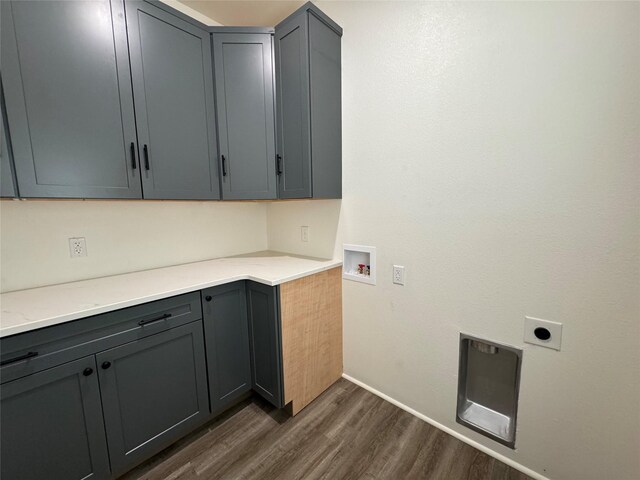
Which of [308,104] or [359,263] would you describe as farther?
[359,263]

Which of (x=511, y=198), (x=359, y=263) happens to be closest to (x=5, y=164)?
(x=359, y=263)

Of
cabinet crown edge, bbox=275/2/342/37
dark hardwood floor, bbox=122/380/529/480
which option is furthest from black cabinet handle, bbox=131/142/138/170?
dark hardwood floor, bbox=122/380/529/480

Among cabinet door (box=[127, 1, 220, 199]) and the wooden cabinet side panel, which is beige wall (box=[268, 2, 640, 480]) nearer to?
the wooden cabinet side panel

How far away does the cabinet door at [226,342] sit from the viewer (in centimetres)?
150

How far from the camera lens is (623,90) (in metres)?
0.95

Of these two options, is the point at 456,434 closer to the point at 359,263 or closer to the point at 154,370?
the point at 359,263

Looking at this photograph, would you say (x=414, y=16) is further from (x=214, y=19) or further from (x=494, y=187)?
(x=214, y=19)

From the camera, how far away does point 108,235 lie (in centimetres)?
158

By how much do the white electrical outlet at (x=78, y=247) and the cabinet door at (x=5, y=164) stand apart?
1.44ft

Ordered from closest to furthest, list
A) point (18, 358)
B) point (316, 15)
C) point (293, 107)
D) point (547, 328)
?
point (18, 358), point (547, 328), point (316, 15), point (293, 107)

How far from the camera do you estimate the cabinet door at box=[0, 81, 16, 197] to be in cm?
104

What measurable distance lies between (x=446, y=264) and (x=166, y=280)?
1.58 m

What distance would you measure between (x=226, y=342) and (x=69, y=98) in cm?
144

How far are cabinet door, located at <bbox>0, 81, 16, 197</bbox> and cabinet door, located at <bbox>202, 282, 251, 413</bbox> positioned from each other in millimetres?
886
